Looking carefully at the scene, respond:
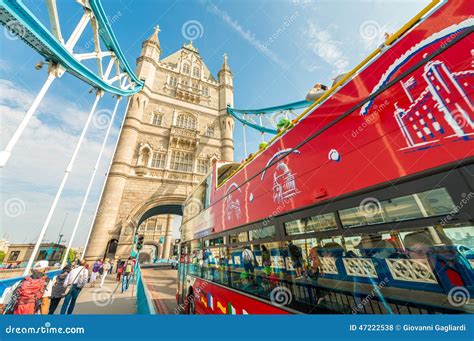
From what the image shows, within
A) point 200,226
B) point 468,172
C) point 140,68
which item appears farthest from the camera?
point 140,68

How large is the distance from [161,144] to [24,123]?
1230 centimetres

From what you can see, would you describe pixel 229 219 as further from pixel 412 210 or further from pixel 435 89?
pixel 435 89

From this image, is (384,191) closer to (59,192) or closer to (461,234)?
(461,234)

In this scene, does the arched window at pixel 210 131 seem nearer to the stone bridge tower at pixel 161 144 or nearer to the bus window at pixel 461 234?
the stone bridge tower at pixel 161 144

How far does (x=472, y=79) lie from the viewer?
1264 mm

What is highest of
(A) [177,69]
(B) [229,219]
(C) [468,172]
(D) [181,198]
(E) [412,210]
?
(A) [177,69]

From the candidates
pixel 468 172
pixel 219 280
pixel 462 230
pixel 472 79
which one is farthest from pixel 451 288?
pixel 219 280

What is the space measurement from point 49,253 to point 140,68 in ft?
115

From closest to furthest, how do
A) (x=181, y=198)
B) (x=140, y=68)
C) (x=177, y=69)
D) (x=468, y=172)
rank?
(x=468, y=172)
(x=181, y=198)
(x=140, y=68)
(x=177, y=69)

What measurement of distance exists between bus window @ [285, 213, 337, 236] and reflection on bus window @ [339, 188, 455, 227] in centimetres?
13

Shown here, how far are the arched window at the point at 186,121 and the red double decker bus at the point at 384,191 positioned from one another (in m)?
17.5

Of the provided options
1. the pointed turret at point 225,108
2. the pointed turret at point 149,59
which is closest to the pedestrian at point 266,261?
the pointed turret at point 225,108

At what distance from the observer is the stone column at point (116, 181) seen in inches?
477

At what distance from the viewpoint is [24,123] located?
454cm
